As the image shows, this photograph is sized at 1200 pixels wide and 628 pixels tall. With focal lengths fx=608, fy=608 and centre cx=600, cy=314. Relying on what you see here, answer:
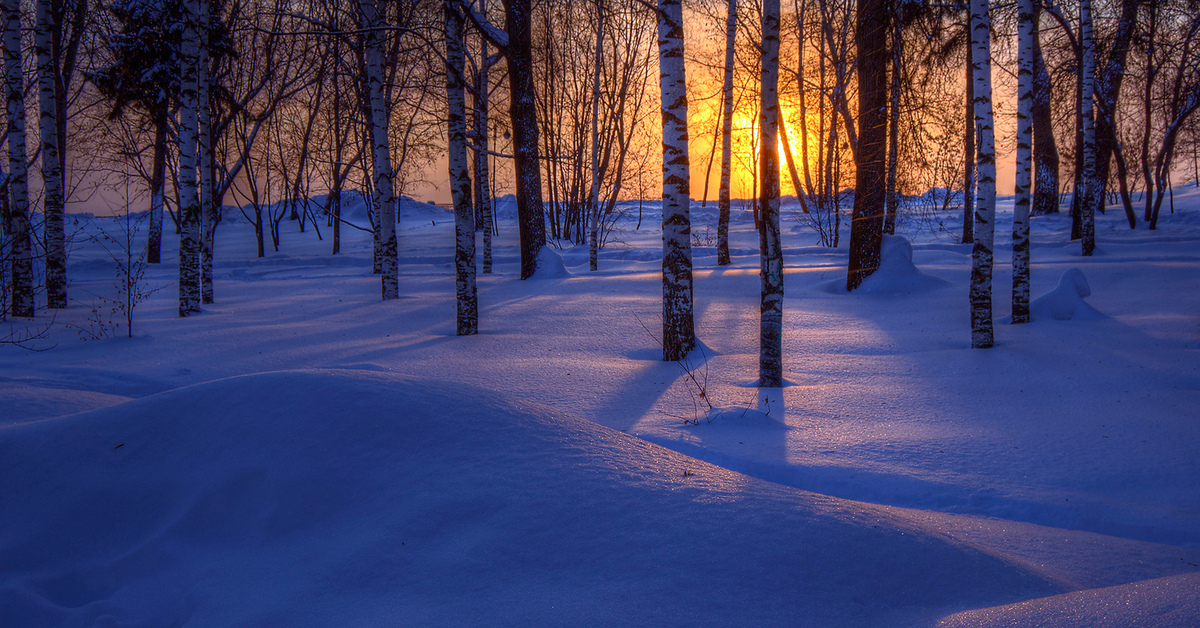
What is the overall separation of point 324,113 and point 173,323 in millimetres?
20456

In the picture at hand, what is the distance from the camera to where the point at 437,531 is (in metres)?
2.43

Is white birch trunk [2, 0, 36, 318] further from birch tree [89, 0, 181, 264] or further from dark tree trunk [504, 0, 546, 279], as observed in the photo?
dark tree trunk [504, 0, 546, 279]

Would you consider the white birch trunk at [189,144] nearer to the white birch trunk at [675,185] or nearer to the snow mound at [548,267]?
the snow mound at [548,267]

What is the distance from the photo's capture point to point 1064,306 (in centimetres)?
791

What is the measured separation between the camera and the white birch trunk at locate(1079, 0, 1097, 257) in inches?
403

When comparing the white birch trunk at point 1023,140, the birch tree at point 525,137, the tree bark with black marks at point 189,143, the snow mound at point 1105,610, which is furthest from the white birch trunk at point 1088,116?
the tree bark with black marks at point 189,143

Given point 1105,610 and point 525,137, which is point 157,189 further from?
point 1105,610

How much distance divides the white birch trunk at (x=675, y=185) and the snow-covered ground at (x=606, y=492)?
44 centimetres

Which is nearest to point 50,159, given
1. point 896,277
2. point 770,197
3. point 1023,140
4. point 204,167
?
point 204,167

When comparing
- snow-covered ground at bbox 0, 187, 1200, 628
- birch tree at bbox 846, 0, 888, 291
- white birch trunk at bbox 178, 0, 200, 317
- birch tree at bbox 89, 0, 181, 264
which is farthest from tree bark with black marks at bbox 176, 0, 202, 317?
birch tree at bbox 846, 0, 888, 291

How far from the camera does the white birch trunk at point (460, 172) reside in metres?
7.45

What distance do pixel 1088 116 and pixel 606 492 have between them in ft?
44.4

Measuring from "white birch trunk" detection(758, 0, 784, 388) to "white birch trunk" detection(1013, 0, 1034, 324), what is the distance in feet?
10.3

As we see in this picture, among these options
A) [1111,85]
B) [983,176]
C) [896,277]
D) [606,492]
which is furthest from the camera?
[1111,85]
